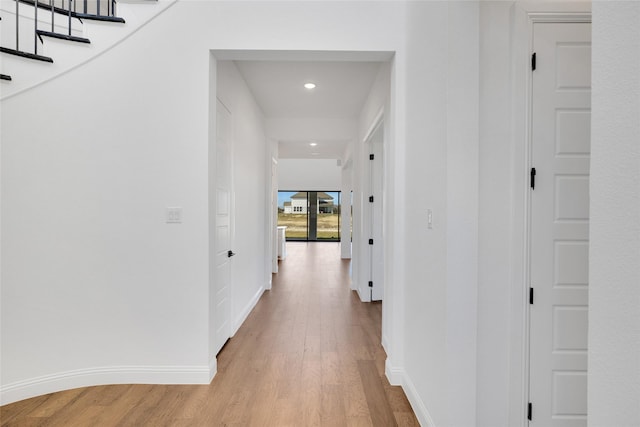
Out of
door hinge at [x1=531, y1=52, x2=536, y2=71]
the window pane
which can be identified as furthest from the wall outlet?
the window pane

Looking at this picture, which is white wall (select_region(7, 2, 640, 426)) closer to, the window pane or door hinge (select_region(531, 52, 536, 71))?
door hinge (select_region(531, 52, 536, 71))

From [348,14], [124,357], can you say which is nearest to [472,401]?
[124,357]

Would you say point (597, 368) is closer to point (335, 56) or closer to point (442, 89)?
point (442, 89)

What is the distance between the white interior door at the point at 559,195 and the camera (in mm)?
1734

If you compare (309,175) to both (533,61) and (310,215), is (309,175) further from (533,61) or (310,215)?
(533,61)

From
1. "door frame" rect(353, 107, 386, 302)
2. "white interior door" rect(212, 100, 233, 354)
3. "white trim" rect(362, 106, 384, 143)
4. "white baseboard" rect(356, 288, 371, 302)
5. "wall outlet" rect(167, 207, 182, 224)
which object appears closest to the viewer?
"wall outlet" rect(167, 207, 182, 224)

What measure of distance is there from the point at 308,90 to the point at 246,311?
107 inches

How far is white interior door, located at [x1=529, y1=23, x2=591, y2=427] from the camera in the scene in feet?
5.69

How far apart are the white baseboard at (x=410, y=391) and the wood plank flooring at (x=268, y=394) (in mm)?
50

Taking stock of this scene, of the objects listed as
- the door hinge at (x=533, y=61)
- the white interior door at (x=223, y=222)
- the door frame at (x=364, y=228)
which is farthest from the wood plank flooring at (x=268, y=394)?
the door hinge at (x=533, y=61)

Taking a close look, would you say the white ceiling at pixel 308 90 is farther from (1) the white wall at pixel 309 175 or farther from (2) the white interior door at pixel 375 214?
(1) the white wall at pixel 309 175

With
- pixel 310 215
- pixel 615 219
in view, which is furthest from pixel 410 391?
pixel 310 215

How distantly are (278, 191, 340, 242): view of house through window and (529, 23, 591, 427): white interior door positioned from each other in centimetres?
1259

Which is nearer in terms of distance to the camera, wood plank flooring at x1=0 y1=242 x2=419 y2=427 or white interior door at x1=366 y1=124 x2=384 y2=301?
wood plank flooring at x1=0 y1=242 x2=419 y2=427
